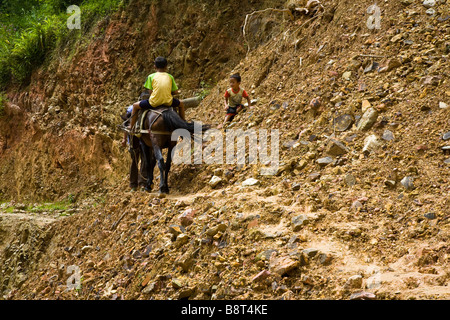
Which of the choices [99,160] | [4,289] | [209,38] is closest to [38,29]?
[99,160]

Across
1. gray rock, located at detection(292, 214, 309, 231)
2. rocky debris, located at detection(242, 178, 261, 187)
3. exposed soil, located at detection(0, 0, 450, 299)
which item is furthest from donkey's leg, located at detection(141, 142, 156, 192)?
gray rock, located at detection(292, 214, 309, 231)

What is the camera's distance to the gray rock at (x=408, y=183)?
489 cm

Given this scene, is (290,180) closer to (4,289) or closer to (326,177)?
(326,177)

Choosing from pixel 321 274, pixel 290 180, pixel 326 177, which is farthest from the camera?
pixel 290 180

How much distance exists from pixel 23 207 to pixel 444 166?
39.1 ft

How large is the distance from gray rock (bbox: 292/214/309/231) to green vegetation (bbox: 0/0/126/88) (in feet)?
36.3

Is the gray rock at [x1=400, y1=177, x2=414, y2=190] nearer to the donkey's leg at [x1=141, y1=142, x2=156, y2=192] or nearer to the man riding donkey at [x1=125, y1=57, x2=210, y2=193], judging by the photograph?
the man riding donkey at [x1=125, y1=57, x2=210, y2=193]

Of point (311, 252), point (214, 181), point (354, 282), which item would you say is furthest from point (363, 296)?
point (214, 181)

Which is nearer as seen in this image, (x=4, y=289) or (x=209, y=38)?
(x=4, y=289)

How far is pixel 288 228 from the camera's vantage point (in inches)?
194

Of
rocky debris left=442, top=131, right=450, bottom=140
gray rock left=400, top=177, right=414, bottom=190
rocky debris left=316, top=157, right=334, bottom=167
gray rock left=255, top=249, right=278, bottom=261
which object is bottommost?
gray rock left=255, top=249, right=278, bottom=261

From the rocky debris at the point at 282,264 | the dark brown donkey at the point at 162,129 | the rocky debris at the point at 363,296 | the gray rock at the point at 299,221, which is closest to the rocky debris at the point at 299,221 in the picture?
the gray rock at the point at 299,221

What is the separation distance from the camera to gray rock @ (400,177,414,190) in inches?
193

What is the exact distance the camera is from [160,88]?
7.52 meters
